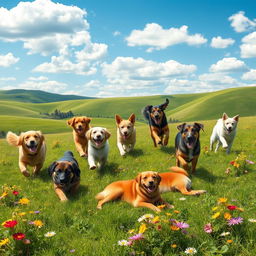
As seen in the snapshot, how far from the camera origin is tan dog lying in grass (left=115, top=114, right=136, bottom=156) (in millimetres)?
12152

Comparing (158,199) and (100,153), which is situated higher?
(100,153)

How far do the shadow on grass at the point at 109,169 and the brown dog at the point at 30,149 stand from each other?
2.53 metres

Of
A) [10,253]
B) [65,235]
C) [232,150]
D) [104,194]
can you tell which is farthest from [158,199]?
[232,150]

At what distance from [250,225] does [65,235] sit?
134 inches

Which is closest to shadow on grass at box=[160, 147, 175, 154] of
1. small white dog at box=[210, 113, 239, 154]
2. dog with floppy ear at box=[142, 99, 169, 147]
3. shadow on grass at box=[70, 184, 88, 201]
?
dog with floppy ear at box=[142, 99, 169, 147]

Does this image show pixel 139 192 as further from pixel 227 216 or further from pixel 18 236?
pixel 18 236

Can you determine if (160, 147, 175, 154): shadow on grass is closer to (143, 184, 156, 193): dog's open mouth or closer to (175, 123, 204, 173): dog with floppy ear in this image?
(175, 123, 204, 173): dog with floppy ear

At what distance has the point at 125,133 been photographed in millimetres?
12008

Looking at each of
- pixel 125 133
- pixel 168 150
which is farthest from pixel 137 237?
pixel 168 150

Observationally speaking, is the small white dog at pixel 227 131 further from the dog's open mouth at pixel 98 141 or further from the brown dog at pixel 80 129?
the brown dog at pixel 80 129

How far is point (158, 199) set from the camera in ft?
22.3

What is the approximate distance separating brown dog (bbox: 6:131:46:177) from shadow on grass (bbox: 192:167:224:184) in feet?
20.3

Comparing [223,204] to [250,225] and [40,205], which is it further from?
[40,205]

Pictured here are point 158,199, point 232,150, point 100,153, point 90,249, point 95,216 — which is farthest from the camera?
point 232,150
